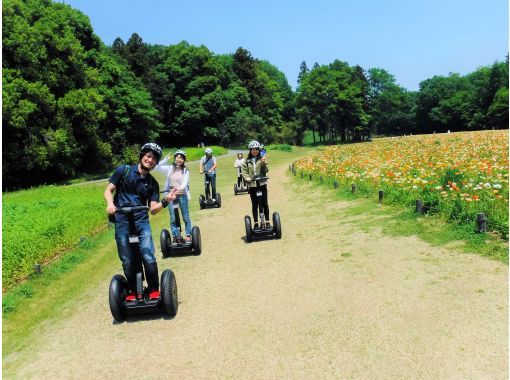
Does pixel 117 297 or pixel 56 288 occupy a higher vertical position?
pixel 117 297

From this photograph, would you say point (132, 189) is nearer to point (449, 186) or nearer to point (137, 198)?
point (137, 198)

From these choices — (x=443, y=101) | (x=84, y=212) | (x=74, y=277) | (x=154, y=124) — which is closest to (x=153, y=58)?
(x=154, y=124)

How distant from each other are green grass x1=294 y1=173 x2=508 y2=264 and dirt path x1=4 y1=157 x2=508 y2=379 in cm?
37

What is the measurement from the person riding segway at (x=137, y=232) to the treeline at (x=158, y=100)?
26.4 meters

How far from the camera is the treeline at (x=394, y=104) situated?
72.3m

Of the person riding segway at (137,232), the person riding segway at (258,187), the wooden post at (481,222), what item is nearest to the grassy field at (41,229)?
the person riding segway at (258,187)

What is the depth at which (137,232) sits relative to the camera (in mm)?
6047

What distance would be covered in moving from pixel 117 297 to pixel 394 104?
327 ft

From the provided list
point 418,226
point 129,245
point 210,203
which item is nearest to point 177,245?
point 129,245

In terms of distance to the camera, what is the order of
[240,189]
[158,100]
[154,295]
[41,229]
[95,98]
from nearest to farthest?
[154,295] → [41,229] → [240,189] → [95,98] → [158,100]

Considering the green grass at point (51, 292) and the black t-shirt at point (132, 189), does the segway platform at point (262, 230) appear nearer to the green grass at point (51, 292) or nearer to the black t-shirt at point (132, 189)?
the green grass at point (51, 292)

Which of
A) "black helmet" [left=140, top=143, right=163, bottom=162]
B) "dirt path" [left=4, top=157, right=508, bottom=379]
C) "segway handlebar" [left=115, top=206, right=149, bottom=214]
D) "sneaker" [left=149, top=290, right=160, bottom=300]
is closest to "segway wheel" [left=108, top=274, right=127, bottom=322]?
"dirt path" [left=4, top=157, right=508, bottom=379]

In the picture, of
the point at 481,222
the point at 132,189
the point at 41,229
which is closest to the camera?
the point at 132,189

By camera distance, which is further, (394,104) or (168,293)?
(394,104)
